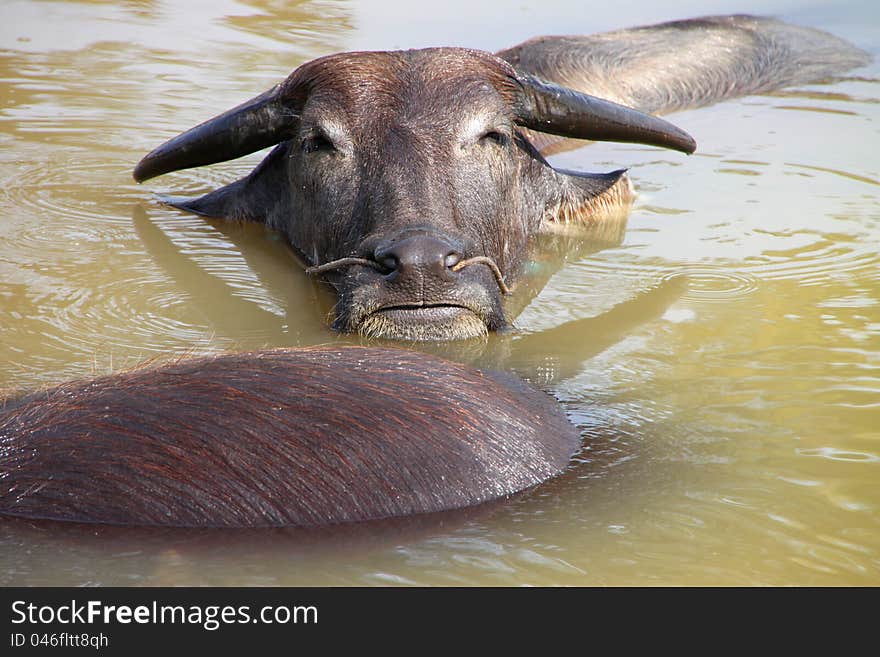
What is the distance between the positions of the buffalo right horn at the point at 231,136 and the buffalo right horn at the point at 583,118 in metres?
1.27

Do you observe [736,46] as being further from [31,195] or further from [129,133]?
[31,195]

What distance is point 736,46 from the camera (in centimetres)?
1216

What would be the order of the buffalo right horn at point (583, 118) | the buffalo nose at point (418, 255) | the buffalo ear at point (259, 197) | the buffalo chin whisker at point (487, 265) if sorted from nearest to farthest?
the buffalo nose at point (418, 255)
the buffalo chin whisker at point (487, 265)
the buffalo right horn at point (583, 118)
the buffalo ear at point (259, 197)

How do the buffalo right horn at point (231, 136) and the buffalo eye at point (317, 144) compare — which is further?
the buffalo right horn at point (231, 136)

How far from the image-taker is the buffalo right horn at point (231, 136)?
6.79 m

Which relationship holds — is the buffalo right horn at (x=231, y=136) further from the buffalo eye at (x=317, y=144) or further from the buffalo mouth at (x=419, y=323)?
the buffalo mouth at (x=419, y=323)

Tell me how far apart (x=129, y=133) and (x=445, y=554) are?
7077mm

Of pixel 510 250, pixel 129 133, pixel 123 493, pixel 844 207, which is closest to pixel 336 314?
pixel 510 250

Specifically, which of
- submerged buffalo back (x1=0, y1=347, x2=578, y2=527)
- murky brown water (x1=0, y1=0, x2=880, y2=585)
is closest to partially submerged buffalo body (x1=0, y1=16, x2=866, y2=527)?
submerged buffalo back (x1=0, y1=347, x2=578, y2=527)

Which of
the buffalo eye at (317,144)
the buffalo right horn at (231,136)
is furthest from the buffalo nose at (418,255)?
the buffalo right horn at (231,136)

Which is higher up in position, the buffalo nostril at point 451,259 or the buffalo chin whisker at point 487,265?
the buffalo nostril at point 451,259

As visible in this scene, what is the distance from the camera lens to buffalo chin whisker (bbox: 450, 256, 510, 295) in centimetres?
562

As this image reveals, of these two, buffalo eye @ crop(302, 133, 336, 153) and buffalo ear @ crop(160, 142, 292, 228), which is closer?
buffalo eye @ crop(302, 133, 336, 153)

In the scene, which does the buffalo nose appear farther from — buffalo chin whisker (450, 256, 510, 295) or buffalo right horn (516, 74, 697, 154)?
buffalo right horn (516, 74, 697, 154)
